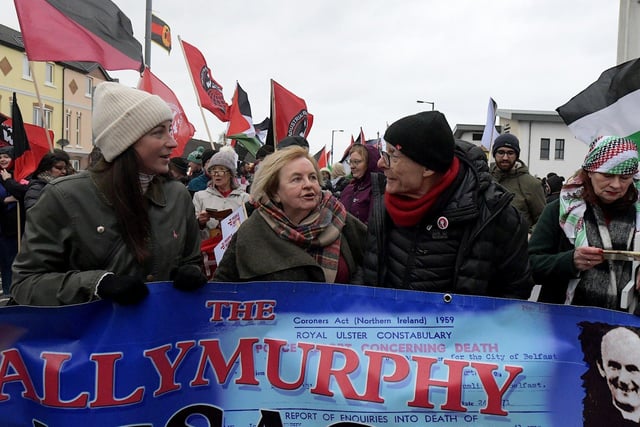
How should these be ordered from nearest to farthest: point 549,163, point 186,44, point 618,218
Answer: point 618,218 < point 186,44 < point 549,163

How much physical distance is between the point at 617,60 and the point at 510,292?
215 inches

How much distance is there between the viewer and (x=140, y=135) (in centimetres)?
261

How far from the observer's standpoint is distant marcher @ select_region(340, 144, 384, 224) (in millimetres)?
5891

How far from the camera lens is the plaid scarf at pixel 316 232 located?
2.93 m

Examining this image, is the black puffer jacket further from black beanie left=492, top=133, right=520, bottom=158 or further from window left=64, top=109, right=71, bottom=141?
window left=64, top=109, right=71, bottom=141

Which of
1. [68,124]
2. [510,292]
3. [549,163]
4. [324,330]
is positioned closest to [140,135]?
[324,330]

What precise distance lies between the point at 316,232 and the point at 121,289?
3.26 feet

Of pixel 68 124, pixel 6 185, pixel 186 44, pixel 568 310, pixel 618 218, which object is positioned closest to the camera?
pixel 568 310

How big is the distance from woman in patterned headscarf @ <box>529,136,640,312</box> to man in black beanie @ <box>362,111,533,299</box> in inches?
12.3

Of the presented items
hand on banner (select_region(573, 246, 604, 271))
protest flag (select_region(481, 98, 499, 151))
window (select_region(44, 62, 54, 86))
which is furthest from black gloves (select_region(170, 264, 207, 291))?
window (select_region(44, 62, 54, 86))

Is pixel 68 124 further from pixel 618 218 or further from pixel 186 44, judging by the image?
pixel 618 218

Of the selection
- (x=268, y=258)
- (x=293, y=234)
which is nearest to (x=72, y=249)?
(x=268, y=258)

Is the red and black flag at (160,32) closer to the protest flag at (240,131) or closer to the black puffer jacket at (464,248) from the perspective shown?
the protest flag at (240,131)

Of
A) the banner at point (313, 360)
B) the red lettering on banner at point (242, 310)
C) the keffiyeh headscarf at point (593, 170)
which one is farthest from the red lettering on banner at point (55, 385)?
the keffiyeh headscarf at point (593, 170)
